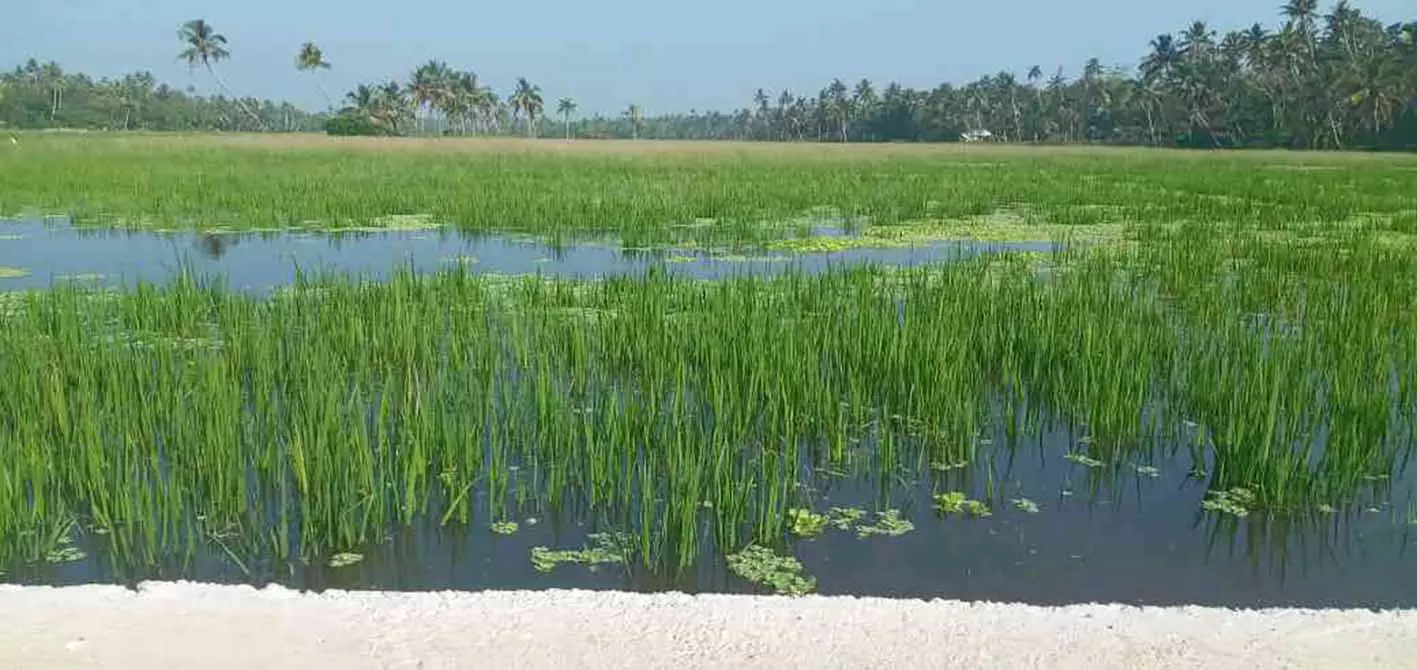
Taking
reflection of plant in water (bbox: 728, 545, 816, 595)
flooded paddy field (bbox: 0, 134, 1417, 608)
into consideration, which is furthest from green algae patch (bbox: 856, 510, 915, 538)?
reflection of plant in water (bbox: 728, 545, 816, 595)

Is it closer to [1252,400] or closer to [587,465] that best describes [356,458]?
[587,465]

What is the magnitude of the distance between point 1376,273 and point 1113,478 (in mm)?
4537

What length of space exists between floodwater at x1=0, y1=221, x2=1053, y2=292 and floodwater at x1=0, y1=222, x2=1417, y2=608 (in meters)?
4.27

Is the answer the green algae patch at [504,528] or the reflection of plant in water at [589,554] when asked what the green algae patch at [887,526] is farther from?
the green algae patch at [504,528]

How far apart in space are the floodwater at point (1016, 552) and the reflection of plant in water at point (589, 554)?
32 millimetres

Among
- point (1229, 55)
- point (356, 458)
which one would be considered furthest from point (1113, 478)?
point (1229, 55)

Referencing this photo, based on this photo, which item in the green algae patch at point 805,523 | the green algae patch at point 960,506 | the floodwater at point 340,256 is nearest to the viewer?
the green algae patch at point 805,523

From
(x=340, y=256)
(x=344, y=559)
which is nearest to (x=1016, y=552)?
(x=344, y=559)

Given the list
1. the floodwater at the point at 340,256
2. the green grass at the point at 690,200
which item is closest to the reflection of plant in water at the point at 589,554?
the floodwater at the point at 340,256

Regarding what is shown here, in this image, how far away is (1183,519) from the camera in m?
3.47

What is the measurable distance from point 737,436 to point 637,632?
1.45 m

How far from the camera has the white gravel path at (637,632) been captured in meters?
2.35

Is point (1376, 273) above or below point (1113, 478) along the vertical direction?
above

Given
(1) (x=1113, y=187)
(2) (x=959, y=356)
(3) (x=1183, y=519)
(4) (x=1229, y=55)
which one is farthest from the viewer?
(4) (x=1229, y=55)
